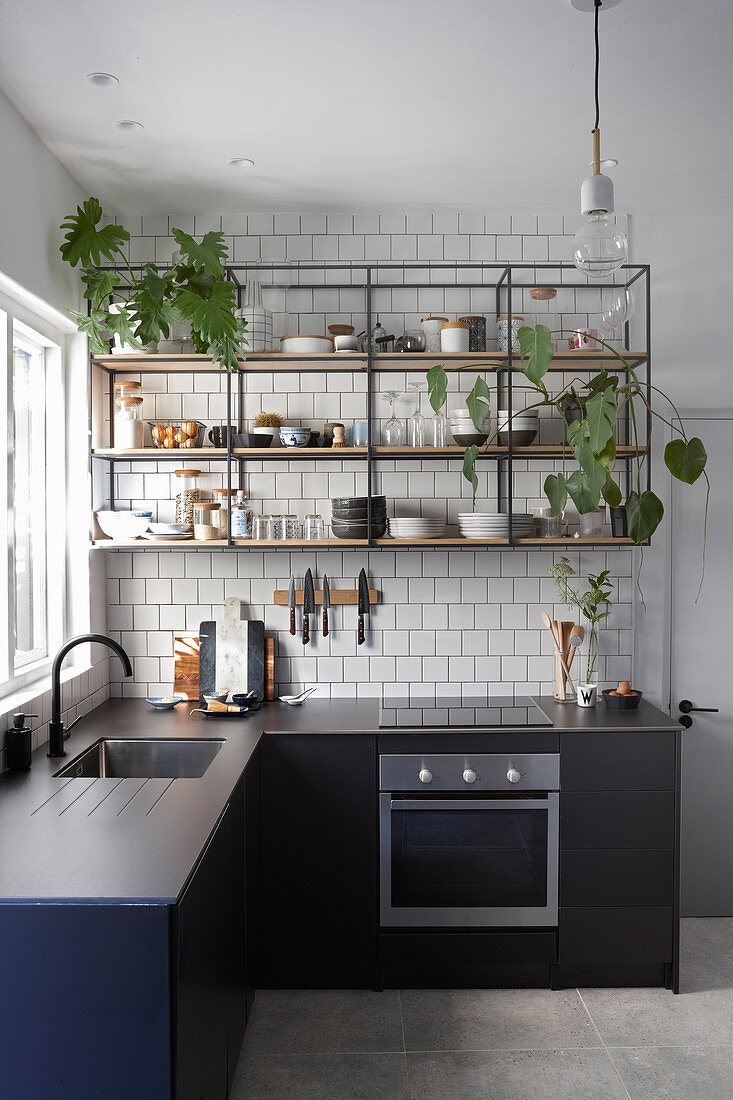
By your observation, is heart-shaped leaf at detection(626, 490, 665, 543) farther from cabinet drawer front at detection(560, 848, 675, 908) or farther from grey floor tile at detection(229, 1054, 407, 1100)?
Result: grey floor tile at detection(229, 1054, 407, 1100)

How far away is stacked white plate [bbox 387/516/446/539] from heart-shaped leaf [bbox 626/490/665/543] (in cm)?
73

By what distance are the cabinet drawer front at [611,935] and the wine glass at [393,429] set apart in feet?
6.10

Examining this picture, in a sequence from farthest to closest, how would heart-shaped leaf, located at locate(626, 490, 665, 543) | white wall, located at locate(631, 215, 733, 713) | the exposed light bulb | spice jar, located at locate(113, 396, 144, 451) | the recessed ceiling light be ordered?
white wall, located at locate(631, 215, 733, 713)
spice jar, located at locate(113, 396, 144, 451)
heart-shaped leaf, located at locate(626, 490, 665, 543)
the recessed ceiling light
the exposed light bulb

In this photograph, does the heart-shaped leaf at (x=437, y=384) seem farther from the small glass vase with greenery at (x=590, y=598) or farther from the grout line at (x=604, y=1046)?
the grout line at (x=604, y=1046)

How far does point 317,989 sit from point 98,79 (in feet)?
10.1

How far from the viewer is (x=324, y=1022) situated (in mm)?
2932

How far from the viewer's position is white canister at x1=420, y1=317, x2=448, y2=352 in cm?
350

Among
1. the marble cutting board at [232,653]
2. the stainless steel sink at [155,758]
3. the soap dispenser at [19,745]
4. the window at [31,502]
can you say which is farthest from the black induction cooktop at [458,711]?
the window at [31,502]

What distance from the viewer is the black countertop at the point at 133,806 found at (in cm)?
179

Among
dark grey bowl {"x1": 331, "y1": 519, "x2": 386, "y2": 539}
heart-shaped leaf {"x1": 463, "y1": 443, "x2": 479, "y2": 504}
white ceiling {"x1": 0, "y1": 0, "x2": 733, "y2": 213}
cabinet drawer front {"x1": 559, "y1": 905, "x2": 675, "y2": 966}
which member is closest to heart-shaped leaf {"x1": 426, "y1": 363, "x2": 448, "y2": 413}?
heart-shaped leaf {"x1": 463, "y1": 443, "x2": 479, "y2": 504}

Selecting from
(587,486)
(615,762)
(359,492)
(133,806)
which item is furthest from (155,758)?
(587,486)

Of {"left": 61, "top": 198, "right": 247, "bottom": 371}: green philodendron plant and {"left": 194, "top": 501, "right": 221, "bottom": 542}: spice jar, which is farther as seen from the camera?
{"left": 194, "top": 501, "right": 221, "bottom": 542}: spice jar

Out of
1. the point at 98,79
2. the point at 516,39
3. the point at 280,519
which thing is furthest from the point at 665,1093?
the point at 98,79

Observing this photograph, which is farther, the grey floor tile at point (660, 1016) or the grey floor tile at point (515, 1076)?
the grey floor tile at point (660, 1016)
